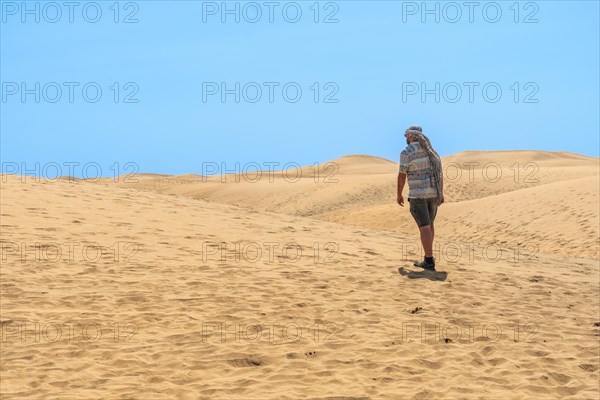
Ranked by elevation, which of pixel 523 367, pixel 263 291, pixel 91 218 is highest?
pixel 91 218

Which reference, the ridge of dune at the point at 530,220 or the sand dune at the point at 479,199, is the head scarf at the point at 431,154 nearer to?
the sand dune at the point at 479,199

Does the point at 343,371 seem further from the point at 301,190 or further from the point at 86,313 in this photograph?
the point at 301,190

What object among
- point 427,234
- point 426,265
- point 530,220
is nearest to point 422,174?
point 427,234

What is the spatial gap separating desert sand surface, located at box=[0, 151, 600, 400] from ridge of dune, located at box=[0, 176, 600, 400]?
3 centimetres

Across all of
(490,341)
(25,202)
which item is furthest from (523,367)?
(25,202)

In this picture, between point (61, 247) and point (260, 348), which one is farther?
point (61, 247)

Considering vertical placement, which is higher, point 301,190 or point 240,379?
point 301,190

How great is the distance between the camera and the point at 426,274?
11.4 metres

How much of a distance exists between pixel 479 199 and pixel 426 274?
1718cm

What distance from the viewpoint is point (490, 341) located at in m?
8.58

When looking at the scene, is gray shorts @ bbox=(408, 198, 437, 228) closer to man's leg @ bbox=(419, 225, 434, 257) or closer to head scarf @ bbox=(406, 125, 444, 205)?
man's leg @ bbox=(419, 225, 434, 257)

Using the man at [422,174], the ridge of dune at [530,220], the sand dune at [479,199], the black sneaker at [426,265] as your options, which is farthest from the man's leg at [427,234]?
the ridge of dune at [530,220]

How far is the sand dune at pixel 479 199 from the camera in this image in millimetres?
21422

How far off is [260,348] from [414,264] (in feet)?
14.9
